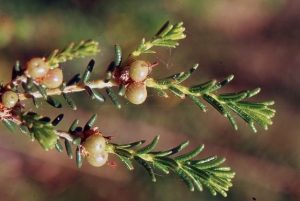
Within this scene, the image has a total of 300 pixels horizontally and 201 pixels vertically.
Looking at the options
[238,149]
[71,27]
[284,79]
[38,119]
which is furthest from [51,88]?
[284,79]

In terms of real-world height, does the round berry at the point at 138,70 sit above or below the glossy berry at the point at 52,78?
above

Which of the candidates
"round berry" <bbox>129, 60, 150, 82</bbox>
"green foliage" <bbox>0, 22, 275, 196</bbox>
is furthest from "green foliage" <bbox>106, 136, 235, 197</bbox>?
"round berry" <bbox>129, 60, 150, 82</bbox>

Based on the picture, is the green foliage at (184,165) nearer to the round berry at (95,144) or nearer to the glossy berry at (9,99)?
the round berry at (95,144)

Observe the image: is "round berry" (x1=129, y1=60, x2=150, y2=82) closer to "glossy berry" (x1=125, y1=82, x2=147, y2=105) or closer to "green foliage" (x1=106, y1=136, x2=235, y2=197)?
"glossy berry" (x1=125, y1=82, x2=147, y2=105)

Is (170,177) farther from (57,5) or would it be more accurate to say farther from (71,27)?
(57,5)

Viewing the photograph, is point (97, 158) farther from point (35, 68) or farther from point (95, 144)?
point (35, 68)

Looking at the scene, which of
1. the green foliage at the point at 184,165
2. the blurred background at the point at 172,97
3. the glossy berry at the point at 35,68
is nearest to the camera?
the glossy berry at the point at 35,68

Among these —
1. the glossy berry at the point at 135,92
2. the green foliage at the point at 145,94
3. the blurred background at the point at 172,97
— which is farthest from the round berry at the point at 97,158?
the blurred background at the point at 172,97

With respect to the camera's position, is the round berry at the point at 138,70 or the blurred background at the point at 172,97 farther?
the blurred background at the point at 172,97
